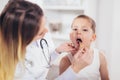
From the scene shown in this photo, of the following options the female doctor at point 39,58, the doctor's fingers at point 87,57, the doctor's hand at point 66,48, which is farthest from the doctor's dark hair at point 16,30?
the doctor's fingers at point 87,57

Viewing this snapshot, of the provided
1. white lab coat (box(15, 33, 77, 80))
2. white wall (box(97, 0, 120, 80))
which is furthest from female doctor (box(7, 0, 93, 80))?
white wall (box(97, 0, 120, 80))

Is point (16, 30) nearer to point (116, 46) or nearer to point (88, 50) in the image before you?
point (88, 50)

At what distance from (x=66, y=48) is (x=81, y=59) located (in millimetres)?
92

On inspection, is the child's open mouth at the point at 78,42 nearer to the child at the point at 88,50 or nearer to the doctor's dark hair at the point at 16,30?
the child at the point at 88,50

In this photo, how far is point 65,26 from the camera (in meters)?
1.12

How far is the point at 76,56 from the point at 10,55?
1.07 ft

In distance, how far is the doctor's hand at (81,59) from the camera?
1041 millimetres

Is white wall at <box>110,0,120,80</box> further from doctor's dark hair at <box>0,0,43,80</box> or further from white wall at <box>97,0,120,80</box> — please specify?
doctor's dark hair at <box>0,0,43,80</box>

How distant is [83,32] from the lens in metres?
1.03

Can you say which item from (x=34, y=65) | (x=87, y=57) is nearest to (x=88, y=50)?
(x=87, y=57)

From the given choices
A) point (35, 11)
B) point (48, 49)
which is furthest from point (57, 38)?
point (35, 11)

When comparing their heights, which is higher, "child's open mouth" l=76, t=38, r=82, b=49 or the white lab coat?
"child's open mouth" l=76, t=38, r=82, b=49

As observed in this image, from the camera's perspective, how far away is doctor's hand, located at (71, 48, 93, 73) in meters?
1.04

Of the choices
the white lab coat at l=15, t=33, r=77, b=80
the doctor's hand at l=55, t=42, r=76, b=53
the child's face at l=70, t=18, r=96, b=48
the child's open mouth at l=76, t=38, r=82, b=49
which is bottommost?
the white lab coat at l=15, t=33, r=77, b=80
